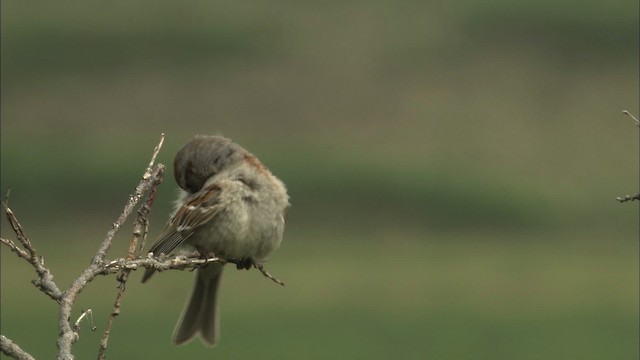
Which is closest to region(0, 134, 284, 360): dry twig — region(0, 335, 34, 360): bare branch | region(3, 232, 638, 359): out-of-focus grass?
region(0, 335, 34, 360): bare branch

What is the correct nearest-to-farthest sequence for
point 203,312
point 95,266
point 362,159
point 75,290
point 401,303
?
point 75,290, point 95,266, point 203,312, point 401,303, point 362,159

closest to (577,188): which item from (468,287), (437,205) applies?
(437,205)

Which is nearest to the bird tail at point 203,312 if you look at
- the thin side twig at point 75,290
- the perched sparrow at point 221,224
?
the perched sparrow at point 221,224

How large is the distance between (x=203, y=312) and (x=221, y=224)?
447 millimetres

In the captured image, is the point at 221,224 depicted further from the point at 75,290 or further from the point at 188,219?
the point at 75,290

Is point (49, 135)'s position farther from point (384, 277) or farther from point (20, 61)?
point (384, 277)

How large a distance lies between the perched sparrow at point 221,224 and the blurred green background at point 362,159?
731cm

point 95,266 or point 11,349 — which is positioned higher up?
point 95,266

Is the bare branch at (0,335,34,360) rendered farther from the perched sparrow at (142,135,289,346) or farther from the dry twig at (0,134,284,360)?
the perched sparrow at (142,135,289,346)

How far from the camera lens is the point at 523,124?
81.7 ft

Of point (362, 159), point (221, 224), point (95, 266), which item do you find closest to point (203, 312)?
point (221, 224)

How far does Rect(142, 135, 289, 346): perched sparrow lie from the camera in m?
6.96

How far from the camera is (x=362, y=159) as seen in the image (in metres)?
23.2

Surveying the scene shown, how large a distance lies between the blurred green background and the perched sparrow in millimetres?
7315
